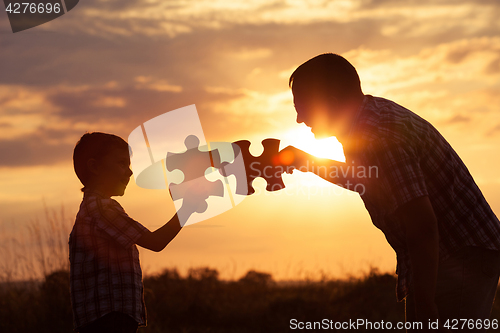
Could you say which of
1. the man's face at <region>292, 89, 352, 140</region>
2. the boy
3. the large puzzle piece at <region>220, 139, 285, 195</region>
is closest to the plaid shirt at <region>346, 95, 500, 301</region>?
the man's face at <region>292, 89, 352, 140</region>

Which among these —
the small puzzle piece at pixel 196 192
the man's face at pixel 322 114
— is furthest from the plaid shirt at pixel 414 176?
the small puzzle piece at pixel 196 192

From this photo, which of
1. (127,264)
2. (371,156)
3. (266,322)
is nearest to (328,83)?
(371,156)

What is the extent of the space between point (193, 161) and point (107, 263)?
0.89 m

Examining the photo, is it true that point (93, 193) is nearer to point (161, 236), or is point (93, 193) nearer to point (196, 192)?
point (161, 236)

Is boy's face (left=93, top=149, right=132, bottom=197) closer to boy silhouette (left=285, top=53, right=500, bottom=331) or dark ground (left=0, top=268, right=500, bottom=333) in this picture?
boy silhouette (left=285, top=53, right=500, bottom=331)

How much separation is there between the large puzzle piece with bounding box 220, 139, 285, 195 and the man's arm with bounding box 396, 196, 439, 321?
3.44 ft

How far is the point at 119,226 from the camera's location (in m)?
2.93

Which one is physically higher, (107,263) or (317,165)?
(317,165)

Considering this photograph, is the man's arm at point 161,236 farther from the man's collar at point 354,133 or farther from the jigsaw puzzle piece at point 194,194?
the man's collar at point 354,133

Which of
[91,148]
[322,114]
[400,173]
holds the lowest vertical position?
[400,173]

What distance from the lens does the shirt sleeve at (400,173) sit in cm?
184

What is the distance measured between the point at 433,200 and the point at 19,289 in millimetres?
7778

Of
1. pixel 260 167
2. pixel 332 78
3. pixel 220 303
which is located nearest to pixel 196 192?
pixel 260 167

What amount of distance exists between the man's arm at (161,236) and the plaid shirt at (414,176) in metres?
1.31
